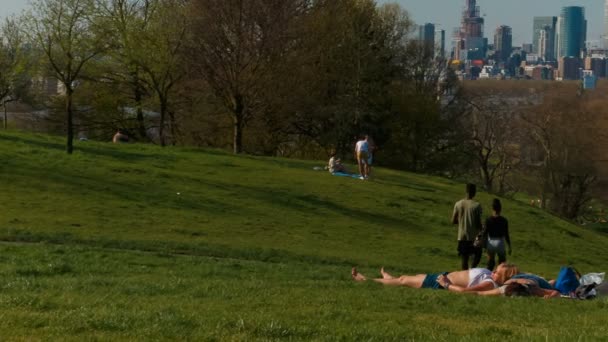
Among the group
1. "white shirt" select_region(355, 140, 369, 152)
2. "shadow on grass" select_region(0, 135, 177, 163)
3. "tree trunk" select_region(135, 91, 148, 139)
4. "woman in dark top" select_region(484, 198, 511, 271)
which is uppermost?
"tree trunk" select_region(135, 91, 148, 139)

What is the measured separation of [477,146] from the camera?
67.0 meters

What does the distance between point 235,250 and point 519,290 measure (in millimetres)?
7722

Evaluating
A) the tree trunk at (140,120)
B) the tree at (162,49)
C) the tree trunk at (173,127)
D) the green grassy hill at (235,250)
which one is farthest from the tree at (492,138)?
the tree at (162,49)

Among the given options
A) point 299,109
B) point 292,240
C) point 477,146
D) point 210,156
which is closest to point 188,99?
point 299,109

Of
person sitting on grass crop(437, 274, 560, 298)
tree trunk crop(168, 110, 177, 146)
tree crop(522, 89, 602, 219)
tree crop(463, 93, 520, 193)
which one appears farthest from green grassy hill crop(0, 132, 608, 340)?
tree crop(463, 93, 520, 193)

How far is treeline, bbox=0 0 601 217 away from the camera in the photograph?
45.2 metres

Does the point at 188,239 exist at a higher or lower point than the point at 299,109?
lower

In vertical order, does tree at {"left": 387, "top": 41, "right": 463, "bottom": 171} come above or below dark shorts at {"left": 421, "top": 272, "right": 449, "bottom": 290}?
above

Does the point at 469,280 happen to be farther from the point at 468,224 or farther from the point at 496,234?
the point at 468,224

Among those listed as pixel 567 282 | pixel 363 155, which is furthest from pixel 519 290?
pixel 363 155

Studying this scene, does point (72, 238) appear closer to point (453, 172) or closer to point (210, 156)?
point (210, 156)

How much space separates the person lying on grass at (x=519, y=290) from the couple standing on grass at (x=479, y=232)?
389 cm

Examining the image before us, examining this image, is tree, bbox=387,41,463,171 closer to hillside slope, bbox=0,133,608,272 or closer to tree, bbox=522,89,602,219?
tree, bbox=522,89,602,219

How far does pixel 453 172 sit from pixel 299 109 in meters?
15.0
